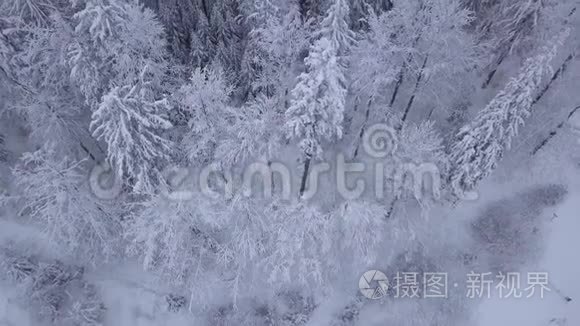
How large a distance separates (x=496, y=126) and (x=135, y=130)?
16.4 m

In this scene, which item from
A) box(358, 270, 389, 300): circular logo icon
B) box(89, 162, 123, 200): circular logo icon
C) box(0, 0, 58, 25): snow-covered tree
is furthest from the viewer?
box(358, 270, 389, 300): circular logo icon

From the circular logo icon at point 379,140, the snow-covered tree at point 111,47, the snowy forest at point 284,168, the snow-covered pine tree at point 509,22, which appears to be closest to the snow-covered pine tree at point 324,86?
the snowy forest at point 284,168

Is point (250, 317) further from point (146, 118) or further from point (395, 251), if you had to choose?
point (146, 118)

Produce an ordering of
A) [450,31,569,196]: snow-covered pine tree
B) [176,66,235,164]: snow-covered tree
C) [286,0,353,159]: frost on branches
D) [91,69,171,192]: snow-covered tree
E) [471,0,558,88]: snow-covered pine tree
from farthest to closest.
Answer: [471,0,558,88]: snow-covered pine tree → [176,66,235,164]: snow-covered tree → [450,31,569,196]: snow-covered pine tree → [91,69,171,192]: snow-covered tree → [286,0,353,159]: frost on branches

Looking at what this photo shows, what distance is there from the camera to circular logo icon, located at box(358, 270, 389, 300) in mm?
23750

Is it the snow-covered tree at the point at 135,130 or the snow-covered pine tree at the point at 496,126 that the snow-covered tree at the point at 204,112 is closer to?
the snow-covered tree at the point at 135,130

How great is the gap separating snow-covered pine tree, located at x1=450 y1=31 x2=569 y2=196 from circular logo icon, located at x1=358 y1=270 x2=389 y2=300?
671 centimetres

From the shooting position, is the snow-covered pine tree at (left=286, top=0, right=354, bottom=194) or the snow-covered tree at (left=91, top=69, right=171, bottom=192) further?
the snow-covered tree at (left=91, top=69, right=171, bottom=192)

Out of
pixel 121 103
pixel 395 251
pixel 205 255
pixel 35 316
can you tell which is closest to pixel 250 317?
pixel 205 255

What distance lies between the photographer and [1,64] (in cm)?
2070

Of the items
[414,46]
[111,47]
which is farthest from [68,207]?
[414,46]

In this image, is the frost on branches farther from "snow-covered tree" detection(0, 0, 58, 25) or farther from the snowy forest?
"snow-covered tree" detection(0, 0, 58, 25)

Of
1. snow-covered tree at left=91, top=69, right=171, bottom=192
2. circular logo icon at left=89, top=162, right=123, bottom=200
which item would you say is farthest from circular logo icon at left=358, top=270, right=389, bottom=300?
circular logo icon at left=89, top=162, right=123, bottom=200

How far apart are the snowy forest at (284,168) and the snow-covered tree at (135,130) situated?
0.10 meters
